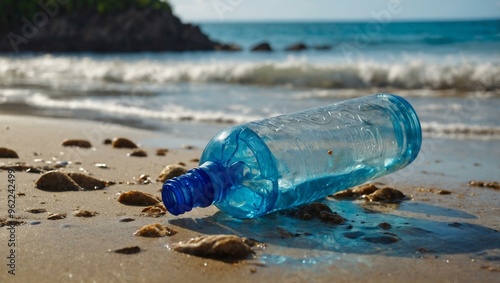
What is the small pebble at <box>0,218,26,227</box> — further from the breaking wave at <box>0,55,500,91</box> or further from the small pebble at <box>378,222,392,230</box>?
the breaking wave at <box>0,55,500,91</box>

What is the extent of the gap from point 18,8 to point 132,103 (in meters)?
32.6

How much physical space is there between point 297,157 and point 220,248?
23.8 inches

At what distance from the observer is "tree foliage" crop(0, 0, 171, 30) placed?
3619 cm


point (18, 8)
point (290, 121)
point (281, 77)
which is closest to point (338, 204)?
point (290, 121)

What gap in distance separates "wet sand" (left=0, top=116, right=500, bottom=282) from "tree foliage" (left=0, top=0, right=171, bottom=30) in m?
34.1

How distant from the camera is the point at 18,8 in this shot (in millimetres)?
37312

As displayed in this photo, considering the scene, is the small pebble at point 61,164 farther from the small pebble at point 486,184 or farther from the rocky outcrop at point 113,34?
the rocky outcrop at point 113,34

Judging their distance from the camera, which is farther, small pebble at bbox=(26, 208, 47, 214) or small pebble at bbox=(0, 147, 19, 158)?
small pebble at bbox=(0, 147, 19, 158)

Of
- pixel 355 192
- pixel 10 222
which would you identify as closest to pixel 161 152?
pixel 355 192

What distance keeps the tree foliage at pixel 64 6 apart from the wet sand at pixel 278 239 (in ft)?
112

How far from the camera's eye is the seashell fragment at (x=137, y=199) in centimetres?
271

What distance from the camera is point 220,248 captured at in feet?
6.45

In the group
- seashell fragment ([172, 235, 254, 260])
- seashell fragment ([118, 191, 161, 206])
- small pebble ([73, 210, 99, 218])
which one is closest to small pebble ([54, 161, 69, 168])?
seashell fragment ([118, 191, 161, 206])

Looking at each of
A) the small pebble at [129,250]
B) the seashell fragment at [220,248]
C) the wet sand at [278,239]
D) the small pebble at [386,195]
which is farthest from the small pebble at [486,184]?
the small pebble at [129,250]
